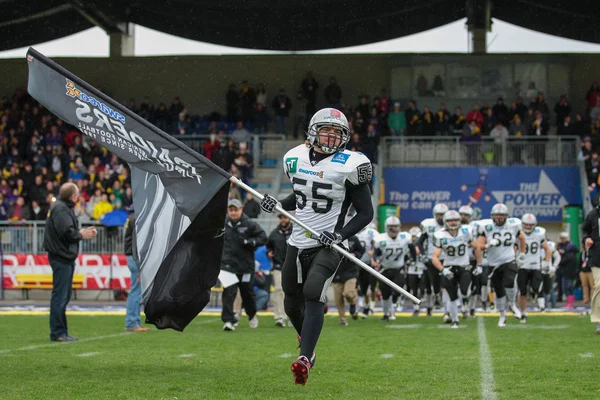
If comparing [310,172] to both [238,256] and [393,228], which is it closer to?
[238,256]

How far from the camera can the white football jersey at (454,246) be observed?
52.1 ft

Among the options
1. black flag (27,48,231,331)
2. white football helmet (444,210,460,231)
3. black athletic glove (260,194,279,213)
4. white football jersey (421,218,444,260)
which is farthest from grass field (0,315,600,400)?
white football jersey (421,218,444,260)

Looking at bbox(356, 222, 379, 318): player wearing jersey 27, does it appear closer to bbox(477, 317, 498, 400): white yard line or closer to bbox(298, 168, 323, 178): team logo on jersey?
bbox(477, 317, 498, 400): white yard line

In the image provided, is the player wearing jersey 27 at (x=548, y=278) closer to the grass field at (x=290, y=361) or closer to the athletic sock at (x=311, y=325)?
the grass field at (x=290, y=361)

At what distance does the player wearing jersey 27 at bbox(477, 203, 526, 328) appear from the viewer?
52.2ft

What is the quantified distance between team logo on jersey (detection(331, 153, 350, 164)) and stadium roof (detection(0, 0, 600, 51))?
2077cm

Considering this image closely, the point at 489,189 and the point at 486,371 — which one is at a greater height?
the point at 489,189

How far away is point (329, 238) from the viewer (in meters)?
7.61

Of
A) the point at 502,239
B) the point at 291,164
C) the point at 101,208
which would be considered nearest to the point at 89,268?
the point at 101,208

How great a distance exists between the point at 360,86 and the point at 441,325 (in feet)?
58.4

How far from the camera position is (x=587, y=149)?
26719mm

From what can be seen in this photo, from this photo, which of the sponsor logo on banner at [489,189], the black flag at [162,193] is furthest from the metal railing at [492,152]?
the black flag at [162,193]

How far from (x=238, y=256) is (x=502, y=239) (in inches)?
166

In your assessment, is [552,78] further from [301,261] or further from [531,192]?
[301,261]
